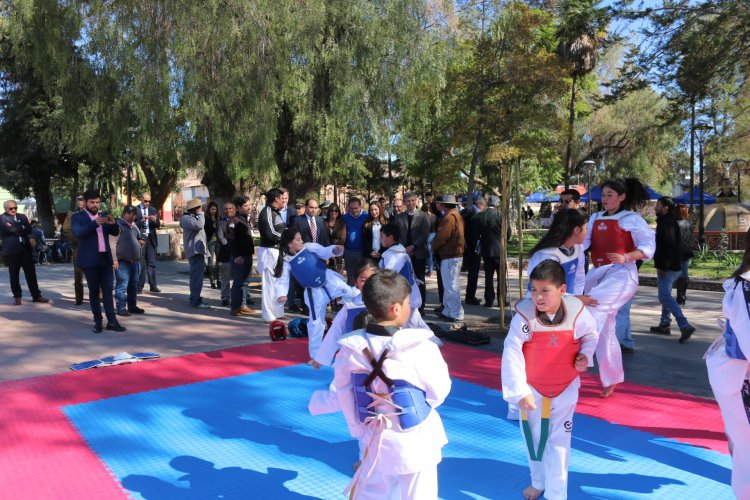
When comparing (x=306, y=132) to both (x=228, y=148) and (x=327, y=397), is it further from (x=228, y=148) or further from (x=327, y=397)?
(x=327, y=397)

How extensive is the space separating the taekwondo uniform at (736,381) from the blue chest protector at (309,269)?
378 centimetres

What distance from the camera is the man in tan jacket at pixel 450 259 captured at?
8.84m

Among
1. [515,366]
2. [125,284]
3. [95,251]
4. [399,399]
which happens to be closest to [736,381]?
[515,366]

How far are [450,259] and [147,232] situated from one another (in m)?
5.77

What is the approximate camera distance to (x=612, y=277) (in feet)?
16.9

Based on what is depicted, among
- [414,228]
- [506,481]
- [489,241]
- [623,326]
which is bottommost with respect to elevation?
[506,481]

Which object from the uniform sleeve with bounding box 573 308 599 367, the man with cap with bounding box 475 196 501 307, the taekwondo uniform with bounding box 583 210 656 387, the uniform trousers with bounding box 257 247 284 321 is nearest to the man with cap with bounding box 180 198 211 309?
the uniform trousers with bounding box 257 247 284 321

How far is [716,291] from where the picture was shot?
39.3 feet

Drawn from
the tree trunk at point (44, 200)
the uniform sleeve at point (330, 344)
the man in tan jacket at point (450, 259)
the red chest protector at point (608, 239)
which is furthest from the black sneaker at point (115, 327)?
the tree trunk at point (44, 200)

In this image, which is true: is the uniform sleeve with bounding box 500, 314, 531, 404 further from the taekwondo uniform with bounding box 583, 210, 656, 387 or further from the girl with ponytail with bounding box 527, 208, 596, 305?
the taekwondo uniform with bounding box 583, 210, 656, 387

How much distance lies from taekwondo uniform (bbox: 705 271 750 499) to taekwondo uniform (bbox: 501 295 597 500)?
623 millimetres

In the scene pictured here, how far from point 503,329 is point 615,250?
9.69 feet

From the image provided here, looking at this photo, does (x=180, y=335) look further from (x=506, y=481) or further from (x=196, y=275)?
(x=506, y=481)

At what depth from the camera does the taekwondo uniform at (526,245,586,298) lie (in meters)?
4.88
